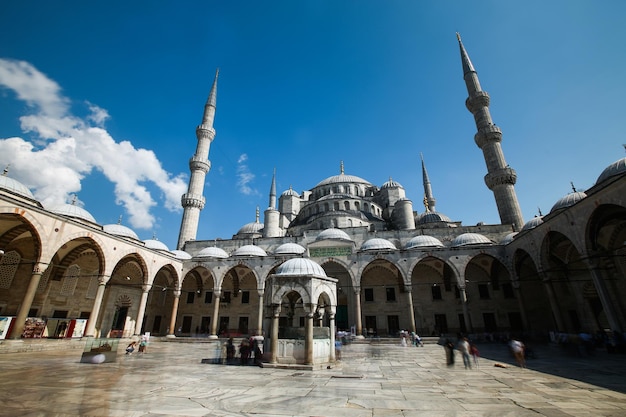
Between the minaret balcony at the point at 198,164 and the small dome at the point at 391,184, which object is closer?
the minaret balcony at the point at 198,164

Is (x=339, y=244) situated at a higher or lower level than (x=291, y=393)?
higher

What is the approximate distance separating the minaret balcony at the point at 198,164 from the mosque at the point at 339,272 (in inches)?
7.0

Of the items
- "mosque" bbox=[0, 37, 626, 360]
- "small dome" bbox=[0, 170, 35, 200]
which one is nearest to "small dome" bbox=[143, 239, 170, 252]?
"mosque" bbox=[0, 37, 626, 360]

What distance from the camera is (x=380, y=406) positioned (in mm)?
4602

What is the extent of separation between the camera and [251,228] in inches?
1313

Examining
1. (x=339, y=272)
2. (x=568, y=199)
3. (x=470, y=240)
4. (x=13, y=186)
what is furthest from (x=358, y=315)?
(x=13, y=186)

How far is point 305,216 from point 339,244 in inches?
507

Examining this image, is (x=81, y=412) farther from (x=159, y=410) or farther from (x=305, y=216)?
(x=305, y=216)

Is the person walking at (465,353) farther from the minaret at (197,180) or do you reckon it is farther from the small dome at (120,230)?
the minaret at (197,180)

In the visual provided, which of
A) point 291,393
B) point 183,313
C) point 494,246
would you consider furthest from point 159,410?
point 183,313

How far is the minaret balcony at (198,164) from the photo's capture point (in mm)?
28750

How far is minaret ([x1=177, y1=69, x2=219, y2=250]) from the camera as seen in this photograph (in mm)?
27422

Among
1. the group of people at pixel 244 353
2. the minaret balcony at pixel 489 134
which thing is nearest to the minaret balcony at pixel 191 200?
the group of people at pixel 244 353

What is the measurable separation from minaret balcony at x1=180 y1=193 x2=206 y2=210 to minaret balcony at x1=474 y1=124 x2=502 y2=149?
2673 cm
